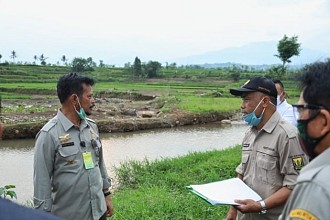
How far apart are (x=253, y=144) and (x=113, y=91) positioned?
96.5 ft

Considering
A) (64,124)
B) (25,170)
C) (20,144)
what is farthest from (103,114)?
(64,124)

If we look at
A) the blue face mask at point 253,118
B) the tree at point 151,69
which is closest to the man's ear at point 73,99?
the blue face mask at point 253,118

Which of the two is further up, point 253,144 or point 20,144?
point 253,144

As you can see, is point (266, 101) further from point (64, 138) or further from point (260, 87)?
point (64, 138)

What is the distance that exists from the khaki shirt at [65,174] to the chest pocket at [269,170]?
51.0 inches

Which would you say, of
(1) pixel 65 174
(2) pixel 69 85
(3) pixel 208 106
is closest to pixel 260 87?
(2) pixel 69 85

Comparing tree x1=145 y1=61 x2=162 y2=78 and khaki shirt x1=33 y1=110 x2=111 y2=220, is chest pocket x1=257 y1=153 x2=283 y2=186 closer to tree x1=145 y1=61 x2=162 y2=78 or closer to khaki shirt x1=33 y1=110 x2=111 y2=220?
khaki shirt x1=33 y1=110 x2=111 y2=220

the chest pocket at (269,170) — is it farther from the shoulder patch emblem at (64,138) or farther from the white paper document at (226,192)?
the shoulder patch emblem at (64,138)

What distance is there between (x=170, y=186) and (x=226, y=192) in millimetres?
4204

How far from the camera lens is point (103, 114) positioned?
65.4 ft

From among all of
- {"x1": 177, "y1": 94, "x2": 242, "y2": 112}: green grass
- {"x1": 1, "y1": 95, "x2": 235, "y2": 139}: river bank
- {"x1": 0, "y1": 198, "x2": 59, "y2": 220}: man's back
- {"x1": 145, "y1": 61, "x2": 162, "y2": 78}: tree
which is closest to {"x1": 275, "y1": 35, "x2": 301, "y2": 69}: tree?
{"x1": 177, "y1": 94, "x2": 242, "y2": 112}: green grass

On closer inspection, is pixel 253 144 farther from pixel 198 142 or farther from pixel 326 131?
pixel 198 142

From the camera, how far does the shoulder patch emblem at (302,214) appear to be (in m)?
1.15

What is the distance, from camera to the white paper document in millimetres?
2459
